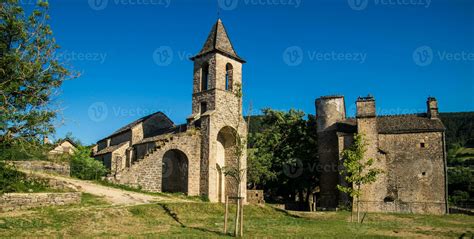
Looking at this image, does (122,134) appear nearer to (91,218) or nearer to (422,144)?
(91,218)

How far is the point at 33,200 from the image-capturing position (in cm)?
1591

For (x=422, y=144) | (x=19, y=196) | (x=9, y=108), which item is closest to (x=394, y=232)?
(x=19, y=196)

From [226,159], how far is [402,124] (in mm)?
16449

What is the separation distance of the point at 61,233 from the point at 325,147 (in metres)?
27.9

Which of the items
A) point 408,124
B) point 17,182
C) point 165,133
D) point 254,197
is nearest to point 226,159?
point 254,197

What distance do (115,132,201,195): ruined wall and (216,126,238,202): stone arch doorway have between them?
2.46 metres

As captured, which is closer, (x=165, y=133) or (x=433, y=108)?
(x=165, y=133)

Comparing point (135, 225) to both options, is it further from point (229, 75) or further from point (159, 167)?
point (229, 75)

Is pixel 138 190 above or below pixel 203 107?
below

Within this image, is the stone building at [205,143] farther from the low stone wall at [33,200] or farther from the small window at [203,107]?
the low stone wall at [33,200]

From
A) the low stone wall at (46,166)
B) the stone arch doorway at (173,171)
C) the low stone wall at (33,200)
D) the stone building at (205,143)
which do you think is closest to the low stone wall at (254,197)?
the stone building at (205,143)

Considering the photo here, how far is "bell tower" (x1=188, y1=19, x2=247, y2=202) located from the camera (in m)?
27.9

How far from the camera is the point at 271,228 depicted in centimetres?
1612

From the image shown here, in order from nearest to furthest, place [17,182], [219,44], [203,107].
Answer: [17,182], [203,107], [219,44]
